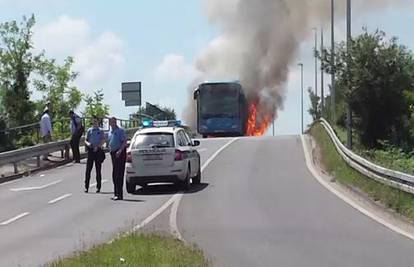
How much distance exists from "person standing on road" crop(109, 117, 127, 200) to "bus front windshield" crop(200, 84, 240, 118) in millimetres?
32871

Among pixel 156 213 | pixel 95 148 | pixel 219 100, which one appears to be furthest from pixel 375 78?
pixel 219 100

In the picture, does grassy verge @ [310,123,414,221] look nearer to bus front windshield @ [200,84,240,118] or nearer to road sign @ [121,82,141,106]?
road sign @ [121,82,141,106]

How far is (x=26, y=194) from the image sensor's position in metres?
23.8

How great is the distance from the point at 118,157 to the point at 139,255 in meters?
10.8

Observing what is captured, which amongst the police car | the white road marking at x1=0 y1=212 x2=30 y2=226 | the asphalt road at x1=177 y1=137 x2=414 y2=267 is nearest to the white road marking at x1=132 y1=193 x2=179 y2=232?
the asphalt road at x1=177 y1=137 x2=414 y2=267

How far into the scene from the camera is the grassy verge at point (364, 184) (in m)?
17.2

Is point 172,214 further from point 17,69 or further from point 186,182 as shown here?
point 17,69

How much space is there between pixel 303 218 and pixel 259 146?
21.7 m

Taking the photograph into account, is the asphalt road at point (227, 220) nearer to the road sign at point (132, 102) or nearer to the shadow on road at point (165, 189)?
the shadow on road at point (165, 189)

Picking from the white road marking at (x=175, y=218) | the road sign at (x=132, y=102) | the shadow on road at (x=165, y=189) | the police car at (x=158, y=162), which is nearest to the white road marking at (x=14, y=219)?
the white road marking at (x=175, y=218)

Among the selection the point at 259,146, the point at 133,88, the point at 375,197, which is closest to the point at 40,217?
the point at 375,197

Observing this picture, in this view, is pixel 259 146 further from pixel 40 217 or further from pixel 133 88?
pixel 40 217

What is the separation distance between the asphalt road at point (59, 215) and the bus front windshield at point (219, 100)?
89.0ft

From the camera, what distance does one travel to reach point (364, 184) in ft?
69.9
